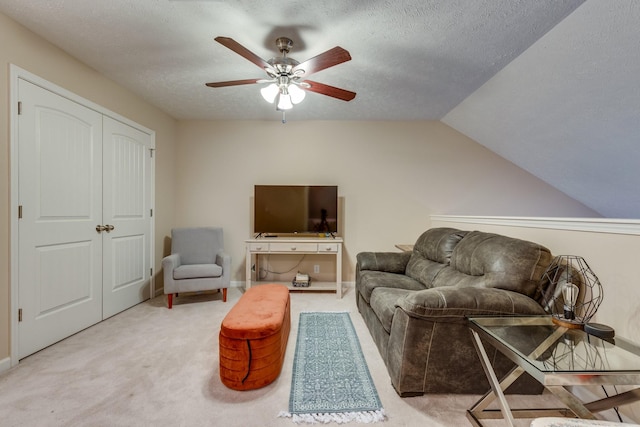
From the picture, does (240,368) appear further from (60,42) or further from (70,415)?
(60,42)

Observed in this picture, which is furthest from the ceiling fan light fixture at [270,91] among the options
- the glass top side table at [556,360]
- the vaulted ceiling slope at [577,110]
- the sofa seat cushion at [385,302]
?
the glass top side table at [556,360]

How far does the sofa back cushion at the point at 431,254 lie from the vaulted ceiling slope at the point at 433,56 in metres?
1.46

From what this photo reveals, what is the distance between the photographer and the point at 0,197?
1.87 meters

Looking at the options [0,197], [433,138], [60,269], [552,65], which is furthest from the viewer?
[433,138]

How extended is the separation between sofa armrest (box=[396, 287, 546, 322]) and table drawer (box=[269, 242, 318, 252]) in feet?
6.70

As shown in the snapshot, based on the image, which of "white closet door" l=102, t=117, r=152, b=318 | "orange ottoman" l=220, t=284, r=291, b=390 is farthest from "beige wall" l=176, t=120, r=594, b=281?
"orange ottoman" l=220, t=284, r=291, b=390

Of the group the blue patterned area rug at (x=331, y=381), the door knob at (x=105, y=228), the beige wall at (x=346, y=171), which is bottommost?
the blue patterned area rug at (x=331, y=381)

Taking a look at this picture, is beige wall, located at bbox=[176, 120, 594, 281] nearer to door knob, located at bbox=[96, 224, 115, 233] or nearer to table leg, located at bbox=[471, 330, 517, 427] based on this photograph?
door knob, located at bbox=[96, 224, 115, 233]

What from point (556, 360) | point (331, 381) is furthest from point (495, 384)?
point (331, 381)

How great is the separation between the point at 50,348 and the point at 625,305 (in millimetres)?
3797

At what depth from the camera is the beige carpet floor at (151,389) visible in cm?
145

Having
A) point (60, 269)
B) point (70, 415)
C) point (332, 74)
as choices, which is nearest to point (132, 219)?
point (60, 269)

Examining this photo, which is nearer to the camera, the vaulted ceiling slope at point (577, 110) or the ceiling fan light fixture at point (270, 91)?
the vaulted ceiling slope at point (577, 110)

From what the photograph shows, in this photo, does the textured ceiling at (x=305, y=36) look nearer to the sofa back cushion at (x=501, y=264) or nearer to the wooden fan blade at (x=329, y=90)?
the wooden fan blade at (x=329, y=90)
